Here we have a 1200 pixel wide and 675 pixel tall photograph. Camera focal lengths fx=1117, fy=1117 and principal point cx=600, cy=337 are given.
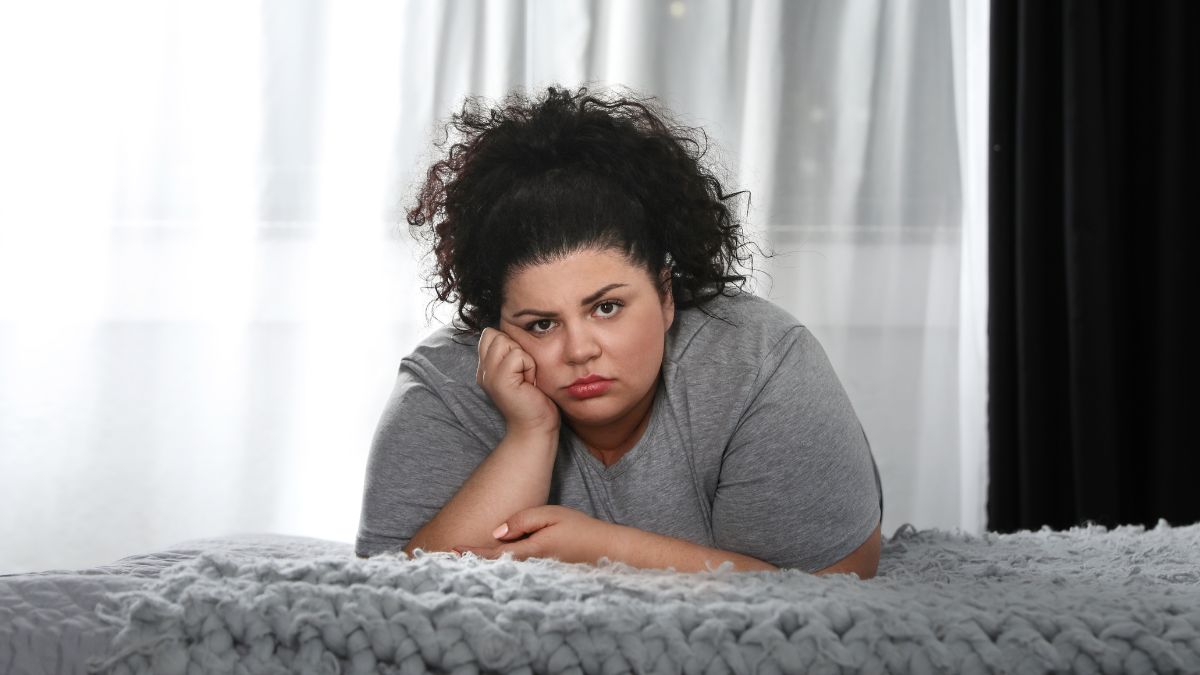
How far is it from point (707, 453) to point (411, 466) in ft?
1.16

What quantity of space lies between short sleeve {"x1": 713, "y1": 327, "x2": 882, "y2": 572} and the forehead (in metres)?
0.21

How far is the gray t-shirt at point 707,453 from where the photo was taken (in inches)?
49.1

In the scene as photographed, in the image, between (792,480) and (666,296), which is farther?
(666,296)

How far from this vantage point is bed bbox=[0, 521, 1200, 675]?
2.41ft

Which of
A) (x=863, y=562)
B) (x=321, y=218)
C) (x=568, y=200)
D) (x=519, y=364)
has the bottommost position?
(x=863, y=562)

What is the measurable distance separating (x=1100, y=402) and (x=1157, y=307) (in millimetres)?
244

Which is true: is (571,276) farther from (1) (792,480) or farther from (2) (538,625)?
(2) (538,625)

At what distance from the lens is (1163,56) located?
2.43m

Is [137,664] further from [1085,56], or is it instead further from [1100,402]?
[1085,56]

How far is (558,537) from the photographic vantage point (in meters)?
1.17

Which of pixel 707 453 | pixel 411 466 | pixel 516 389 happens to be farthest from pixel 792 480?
pixel 411 466

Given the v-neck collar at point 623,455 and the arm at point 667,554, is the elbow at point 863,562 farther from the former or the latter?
the v-neck collar at point 623,455

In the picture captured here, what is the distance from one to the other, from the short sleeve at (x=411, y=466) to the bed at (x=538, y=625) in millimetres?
449

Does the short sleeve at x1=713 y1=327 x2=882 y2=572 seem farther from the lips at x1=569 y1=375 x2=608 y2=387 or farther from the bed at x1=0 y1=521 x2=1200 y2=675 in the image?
the bed at x1=0 y1=521 x2=1200 y2=675
